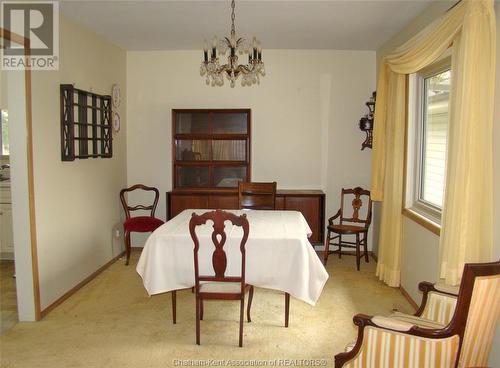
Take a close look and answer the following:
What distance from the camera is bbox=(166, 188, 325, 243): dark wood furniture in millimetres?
5203

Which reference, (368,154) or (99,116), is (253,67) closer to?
(99,116)

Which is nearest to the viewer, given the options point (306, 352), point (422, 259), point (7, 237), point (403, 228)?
point (306, 352)

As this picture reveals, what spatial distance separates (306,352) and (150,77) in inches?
156

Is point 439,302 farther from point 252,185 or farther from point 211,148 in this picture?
point 211,148

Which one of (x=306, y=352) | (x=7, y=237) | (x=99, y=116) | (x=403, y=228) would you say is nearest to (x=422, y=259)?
(x=403, y=228)

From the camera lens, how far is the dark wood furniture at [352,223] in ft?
16.3

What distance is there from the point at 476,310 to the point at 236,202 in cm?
349

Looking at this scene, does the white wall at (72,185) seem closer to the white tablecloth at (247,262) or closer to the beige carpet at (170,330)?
the beige carpet at (170,330)

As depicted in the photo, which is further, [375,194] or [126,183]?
[126,183]

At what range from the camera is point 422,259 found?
3.67 m

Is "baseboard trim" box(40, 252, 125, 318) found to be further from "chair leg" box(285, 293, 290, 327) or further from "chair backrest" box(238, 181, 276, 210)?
"chair leg" box(285, 293, 290, 327)

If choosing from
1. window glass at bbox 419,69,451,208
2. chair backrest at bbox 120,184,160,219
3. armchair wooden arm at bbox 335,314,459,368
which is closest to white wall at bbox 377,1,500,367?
window glass at bbox 419,69,451,208

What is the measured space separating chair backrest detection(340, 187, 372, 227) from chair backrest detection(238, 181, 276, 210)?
3.63 feet

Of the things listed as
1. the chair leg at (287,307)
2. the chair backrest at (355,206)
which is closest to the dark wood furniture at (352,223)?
the chair backrest at (355,206)
